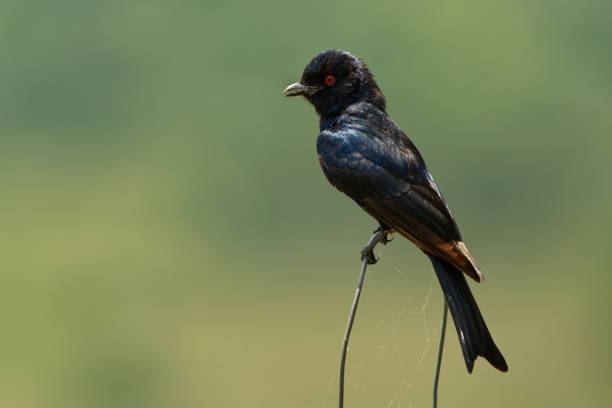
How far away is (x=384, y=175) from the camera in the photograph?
5164 millimetres

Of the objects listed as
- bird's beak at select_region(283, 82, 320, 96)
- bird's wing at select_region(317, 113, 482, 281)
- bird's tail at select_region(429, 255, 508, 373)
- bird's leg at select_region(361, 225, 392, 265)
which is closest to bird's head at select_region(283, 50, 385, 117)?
bird's beak at select_region(283, 82, 320, 96)

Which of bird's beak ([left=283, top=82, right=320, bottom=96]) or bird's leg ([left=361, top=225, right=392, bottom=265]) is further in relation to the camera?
bird's beak ([left=283, top=82, right=320, bottom=96])

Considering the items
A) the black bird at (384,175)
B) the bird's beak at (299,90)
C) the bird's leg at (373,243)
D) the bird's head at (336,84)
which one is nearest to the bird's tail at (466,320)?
the black bird at (384,175)

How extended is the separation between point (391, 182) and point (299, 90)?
1075 millimetres

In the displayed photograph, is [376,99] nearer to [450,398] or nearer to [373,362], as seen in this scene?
[373,362]

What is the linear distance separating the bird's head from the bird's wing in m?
0.33

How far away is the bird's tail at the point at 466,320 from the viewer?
166 inches

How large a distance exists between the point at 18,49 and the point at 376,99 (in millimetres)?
33447

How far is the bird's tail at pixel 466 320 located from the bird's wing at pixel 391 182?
9cm

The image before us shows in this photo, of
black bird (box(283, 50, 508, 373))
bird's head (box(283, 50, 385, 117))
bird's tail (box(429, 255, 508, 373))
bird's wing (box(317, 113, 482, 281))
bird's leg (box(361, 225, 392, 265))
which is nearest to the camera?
bird's tail (box(429, 255, 508, 373))

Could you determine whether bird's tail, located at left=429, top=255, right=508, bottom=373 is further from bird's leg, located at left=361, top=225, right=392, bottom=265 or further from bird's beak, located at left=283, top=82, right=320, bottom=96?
bird's beak, located at left=283, top=82, right=320, bottom=96

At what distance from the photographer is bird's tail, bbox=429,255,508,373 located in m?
A: 4.21

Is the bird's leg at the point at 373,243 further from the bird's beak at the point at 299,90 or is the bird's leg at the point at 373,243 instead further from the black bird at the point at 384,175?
the bird's beak at the point at 299,90

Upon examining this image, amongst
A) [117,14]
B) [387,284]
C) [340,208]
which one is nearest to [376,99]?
[387,284]
